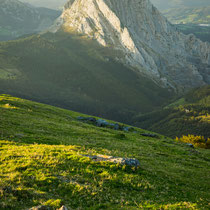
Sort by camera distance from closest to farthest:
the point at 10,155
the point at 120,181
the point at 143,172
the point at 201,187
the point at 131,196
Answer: the point at 131,196, the point at 120,181, the point at 10,155, the point at 143,172, the point at 201,187

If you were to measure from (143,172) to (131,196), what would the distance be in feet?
18.5

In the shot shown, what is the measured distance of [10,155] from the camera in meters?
19.9

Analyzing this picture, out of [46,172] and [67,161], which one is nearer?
[46,172]

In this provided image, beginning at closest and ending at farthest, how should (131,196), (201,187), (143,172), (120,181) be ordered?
1. (131,196)
2. (120,181)
3. (143,172)
4. (201,187)

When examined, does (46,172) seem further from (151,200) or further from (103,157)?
(151,200)

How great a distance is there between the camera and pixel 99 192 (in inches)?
609

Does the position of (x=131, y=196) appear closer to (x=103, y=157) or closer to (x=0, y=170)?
(x=103, y=157)

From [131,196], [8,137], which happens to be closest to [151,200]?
[131,196]

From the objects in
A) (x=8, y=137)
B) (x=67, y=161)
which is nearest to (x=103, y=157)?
(x=67, y=161)

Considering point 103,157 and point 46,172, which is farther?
point 103,157

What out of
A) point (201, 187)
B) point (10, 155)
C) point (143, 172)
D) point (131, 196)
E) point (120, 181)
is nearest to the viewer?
point (131, 196)

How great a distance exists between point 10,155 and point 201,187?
65.6 feet

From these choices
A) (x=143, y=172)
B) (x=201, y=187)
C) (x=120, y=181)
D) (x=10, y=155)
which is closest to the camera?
(x=120, y=181)

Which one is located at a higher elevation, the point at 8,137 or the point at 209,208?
the point at 209,208
